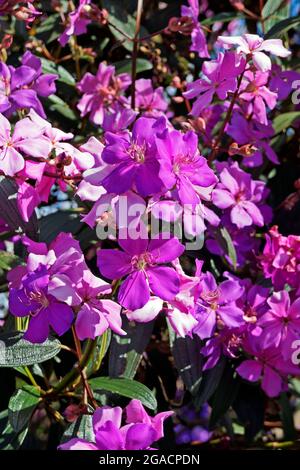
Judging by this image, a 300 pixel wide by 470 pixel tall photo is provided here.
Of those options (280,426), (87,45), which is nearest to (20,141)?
(87,45)

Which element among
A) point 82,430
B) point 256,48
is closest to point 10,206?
point 82,430

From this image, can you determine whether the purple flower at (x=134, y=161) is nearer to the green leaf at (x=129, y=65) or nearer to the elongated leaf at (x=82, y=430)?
the elongated leaf at (x=82, y=430)

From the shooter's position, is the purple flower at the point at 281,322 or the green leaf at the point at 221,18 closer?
the purple flower at the point at 281,322

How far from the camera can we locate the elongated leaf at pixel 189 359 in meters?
1.26

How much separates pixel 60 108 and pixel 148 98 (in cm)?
18

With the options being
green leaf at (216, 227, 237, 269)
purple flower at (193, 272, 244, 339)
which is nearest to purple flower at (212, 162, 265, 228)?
green leaf at (216, 227, 237, 269)

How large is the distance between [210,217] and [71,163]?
0.87ft

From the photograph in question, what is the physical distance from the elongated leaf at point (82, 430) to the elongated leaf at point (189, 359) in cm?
24

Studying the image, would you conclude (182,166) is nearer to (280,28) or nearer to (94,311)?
(94,311)

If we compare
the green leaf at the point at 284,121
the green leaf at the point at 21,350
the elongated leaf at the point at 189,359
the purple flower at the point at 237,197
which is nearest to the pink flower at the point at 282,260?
the purple flower at the point at 237,197

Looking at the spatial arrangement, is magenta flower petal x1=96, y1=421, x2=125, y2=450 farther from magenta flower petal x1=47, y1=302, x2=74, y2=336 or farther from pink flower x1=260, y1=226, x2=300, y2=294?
pink flower x1=260, y1=226, x2=300, y2=294

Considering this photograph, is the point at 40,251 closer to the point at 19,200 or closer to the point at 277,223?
the point at 19,200

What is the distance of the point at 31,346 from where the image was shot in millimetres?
1094

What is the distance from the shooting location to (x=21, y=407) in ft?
3.65
